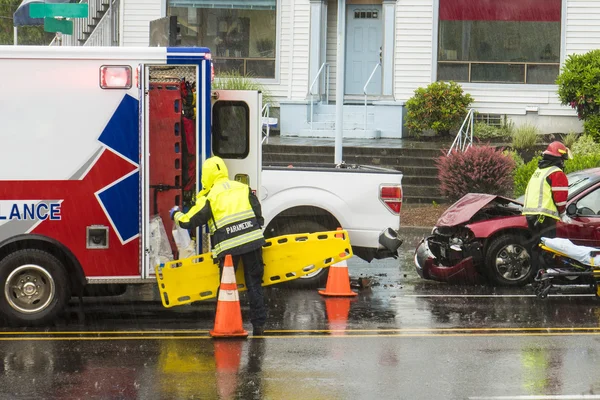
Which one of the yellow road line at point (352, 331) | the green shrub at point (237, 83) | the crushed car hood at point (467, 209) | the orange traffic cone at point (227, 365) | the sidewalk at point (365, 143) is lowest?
the yellow road line at point (352, 331)

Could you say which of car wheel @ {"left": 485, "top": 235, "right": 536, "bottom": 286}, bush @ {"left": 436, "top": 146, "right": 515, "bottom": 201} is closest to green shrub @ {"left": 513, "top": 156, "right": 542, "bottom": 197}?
bush @ {"left": 436, "top": 146, "right": 515, "bottom": 201}

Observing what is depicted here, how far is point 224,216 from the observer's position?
384 inches

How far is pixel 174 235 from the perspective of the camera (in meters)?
10.6

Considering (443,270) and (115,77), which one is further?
(443,270)

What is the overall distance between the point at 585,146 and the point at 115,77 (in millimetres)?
14666

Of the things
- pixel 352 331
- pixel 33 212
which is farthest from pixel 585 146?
pixel 33 212

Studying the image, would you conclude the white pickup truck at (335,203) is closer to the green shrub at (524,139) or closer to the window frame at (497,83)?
the green shrub at (524,139)

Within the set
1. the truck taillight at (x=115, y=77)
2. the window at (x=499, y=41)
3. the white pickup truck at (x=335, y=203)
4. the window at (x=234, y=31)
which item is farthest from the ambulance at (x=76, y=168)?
the window at (x=234, y=31)

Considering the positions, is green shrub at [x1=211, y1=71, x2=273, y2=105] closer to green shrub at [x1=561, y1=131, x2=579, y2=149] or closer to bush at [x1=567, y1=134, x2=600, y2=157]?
green shrub at [x1=561, y1=131, x2=579, y2=149]

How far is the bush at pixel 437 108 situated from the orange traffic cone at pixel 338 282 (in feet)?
44.0

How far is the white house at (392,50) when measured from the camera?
26.2 metres

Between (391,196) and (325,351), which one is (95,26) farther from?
(325,351)

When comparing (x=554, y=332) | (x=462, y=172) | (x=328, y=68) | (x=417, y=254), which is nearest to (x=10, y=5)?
(x=328, y=68)

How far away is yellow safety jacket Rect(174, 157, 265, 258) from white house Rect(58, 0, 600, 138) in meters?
15.9
